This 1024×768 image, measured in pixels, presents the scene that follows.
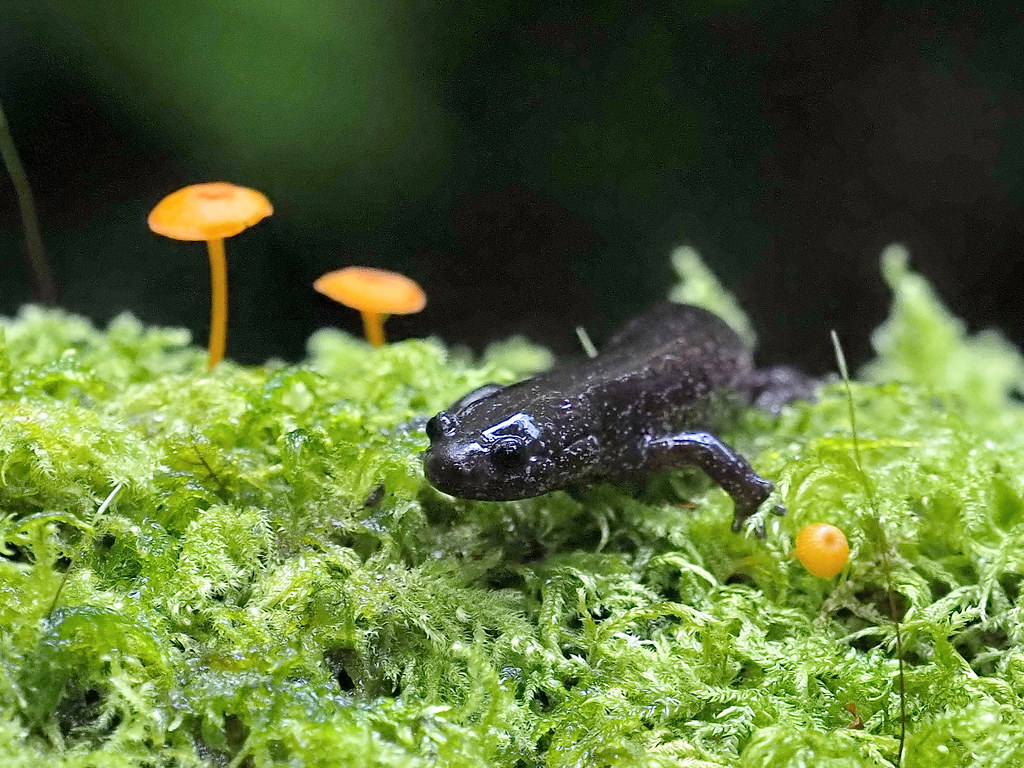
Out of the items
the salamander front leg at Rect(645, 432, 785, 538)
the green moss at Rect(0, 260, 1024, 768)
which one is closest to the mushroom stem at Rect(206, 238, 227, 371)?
the green moss at Rect(0, 260, 1024, 768)

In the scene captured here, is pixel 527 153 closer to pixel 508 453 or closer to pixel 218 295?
pixel 218 295

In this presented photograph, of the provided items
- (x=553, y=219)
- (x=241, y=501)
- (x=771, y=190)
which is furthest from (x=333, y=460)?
(x=771, y=190)

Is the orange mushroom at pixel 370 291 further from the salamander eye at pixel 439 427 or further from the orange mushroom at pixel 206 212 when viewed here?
the salamander eye at pixel 439 427

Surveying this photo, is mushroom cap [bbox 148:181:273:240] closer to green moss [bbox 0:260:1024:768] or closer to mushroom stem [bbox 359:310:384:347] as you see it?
green moss [bbox 0:260:1024:768]

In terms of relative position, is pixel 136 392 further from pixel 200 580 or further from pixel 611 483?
pixel 611 483

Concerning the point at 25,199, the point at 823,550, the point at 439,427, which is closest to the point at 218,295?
the point at 25,199

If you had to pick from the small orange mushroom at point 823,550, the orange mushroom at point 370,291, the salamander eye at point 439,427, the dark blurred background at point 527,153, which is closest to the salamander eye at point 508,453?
the salamander eye at point 439,427
